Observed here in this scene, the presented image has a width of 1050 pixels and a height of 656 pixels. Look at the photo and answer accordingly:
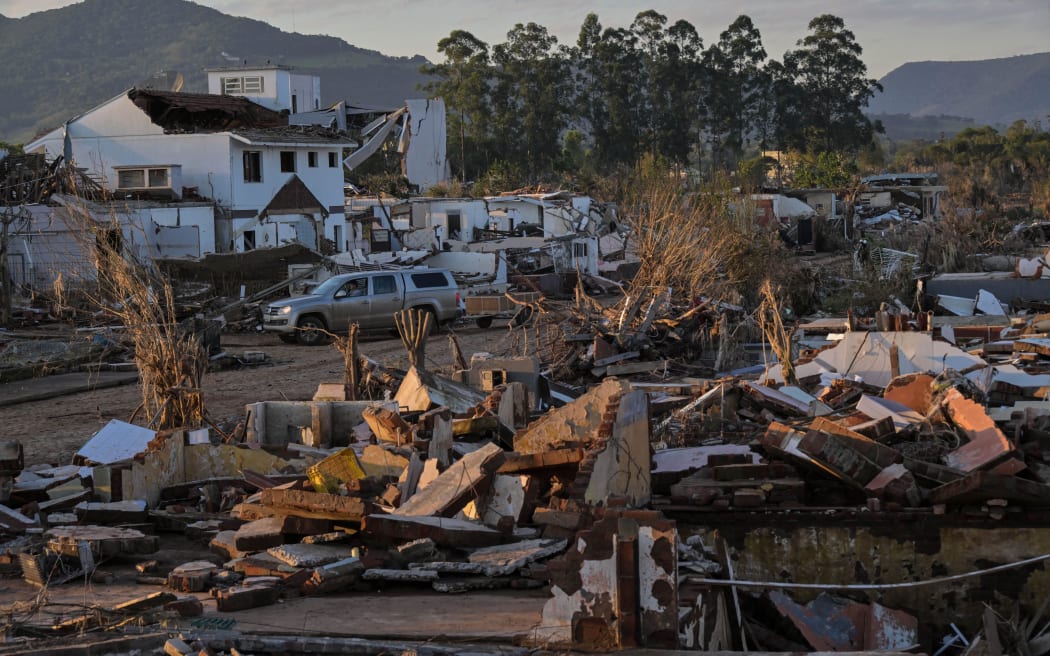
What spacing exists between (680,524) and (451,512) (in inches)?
83.4

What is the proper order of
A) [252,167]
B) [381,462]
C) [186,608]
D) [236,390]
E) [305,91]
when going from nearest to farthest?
[186,608] → [381,462] → [236,390] → [252,167] → [305,91]

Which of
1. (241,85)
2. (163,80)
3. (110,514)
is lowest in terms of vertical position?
(110,514)

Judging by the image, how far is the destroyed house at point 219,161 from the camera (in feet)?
126

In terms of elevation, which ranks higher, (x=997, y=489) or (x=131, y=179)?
(x=131, y=179)

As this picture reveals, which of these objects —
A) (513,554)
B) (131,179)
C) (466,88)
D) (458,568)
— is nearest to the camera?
(458,568)

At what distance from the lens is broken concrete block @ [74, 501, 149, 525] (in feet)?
33.6

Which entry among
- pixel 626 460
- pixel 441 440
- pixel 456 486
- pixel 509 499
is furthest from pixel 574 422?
pixel 456 486

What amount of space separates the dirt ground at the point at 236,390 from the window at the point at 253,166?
1244 centimetres

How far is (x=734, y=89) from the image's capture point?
95.2 metres

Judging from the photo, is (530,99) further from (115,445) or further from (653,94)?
(115,445)

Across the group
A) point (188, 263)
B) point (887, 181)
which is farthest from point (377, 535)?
point (887, 181)

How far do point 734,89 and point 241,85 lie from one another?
49.6 metres

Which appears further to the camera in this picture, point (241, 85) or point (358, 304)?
point (241, 85)

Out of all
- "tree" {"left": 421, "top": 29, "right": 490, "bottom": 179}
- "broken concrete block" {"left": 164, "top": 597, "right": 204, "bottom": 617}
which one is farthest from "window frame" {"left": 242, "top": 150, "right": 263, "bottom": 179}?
"tree" {"left": 421, "top": 29, "right": 490, "bottom": 179}
